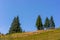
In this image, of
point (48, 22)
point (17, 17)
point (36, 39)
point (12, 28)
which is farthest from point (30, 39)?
point (48, 22)

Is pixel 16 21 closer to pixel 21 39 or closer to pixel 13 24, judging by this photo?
pixel 13 24

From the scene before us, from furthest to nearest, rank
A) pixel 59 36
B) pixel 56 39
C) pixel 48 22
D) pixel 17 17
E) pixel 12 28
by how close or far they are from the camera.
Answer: pixel 48 22 → pixel 17 17 → pixel 12 28 → pixel 59 36 → pixel 56 39

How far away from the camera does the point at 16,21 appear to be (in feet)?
→ 281

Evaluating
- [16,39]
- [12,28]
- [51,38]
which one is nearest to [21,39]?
[16,39]

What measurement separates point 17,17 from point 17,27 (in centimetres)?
695

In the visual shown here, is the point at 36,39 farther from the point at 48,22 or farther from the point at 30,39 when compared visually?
the point at 48,22

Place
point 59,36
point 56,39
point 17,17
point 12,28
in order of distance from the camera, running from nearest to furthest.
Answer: point 56,39
point 59,36
point 12,28
point 17,17

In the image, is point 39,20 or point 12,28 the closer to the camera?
point 12,28

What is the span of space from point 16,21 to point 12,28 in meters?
5.14

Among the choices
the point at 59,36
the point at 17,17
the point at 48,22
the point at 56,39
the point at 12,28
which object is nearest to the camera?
the point at 56,39

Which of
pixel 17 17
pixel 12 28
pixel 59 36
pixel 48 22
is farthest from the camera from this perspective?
pixel 48 22

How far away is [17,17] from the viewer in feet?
290

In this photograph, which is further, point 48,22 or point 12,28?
point 48,22

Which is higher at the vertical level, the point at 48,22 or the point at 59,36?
the point at 48,22
